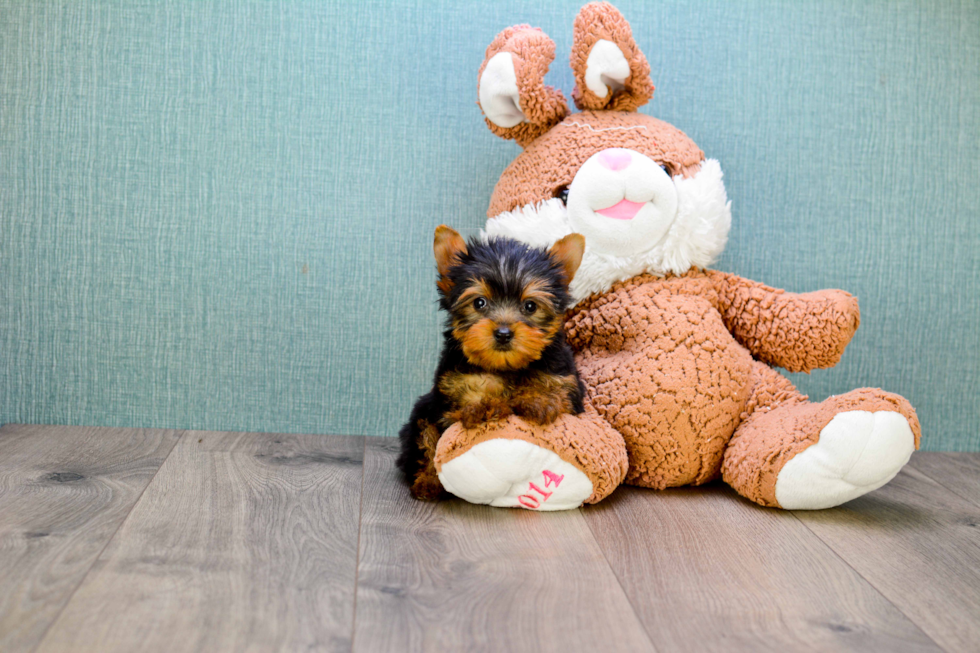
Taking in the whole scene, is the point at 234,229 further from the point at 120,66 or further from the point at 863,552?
the point at 863,552

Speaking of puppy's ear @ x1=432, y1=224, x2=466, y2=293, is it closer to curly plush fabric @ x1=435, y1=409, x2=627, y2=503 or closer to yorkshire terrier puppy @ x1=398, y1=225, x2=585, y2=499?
yorkshire terrier puppy @ x1=398, y1=225, x2=585, y2=499

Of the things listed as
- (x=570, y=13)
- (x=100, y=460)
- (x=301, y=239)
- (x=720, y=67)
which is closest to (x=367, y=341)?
(x=301, y=239)

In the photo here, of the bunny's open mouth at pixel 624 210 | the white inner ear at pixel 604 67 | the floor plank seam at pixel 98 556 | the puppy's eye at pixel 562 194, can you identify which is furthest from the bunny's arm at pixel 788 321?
the floor plank seam at pixel 98 556

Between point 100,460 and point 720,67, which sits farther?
point 720,67

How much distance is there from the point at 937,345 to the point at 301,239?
1.79 m

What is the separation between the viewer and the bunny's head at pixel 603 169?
5.71 ft

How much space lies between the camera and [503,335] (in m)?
1.43

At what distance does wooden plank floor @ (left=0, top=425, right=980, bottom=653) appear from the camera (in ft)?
3.57

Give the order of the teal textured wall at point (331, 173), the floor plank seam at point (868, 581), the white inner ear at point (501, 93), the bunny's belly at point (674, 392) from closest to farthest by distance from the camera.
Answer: the floor plank seam at point (868, 581)
the bunny's belly at point (674, 392)
the white inner ear at point (501, 93)
the teal textured wall at point (331, 173)

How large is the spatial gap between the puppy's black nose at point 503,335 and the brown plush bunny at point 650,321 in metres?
0.23

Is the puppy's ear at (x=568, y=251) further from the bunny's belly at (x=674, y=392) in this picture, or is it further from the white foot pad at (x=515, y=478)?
the white foot pad at (x=515, y=478)

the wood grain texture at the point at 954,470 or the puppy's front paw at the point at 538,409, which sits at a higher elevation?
the puppy's front paw at the point at 538,409

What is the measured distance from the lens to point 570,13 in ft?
6.86

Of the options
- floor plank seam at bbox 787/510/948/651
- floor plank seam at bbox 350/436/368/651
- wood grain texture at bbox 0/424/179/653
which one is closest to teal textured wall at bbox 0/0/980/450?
wood grain texture at bbox 0/424/179/653
